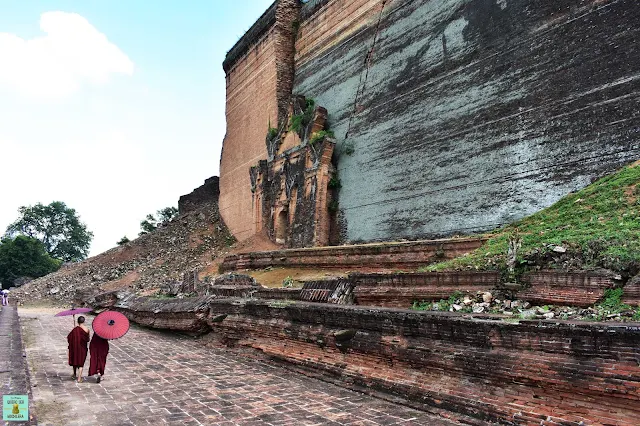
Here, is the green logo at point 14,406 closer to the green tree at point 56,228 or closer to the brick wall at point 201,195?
the brick wall at point 201,195

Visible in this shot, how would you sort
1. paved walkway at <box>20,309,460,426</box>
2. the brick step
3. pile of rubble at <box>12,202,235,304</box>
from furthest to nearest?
1. pile of rubble at <box>12,202,235,304</box>
2. the brick step
3. paved walkway at <box>20,309,460,426</box>

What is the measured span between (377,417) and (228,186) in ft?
75.8

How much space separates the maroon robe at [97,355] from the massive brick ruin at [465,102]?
872 cm

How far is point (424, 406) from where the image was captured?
14.0 ft

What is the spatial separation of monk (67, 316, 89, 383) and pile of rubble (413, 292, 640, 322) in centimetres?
409

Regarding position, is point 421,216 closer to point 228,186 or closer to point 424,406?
point 424,406

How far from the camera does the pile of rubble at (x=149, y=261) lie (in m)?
21.6

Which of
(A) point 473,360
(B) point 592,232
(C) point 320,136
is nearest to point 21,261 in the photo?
(C) point 320,136

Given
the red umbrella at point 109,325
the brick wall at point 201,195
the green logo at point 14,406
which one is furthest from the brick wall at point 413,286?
the brick wall at point 201,195

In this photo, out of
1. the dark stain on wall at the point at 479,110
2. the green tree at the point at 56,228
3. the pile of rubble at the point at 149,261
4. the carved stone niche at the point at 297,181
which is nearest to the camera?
the dark stain on wall at the point at 479,110

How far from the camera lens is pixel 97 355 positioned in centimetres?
583

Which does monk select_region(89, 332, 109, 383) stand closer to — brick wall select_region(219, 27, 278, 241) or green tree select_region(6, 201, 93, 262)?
brick wall select_region(219, 27, 278, 241)

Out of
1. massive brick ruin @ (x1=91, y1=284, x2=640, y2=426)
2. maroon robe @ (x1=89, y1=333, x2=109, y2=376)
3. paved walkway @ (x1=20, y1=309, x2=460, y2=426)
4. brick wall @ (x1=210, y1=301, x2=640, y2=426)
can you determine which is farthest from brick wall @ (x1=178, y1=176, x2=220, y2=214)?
brick wall @ (x1=210, y1=301, x2=640, y2=426)

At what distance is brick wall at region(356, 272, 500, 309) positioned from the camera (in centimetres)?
618
